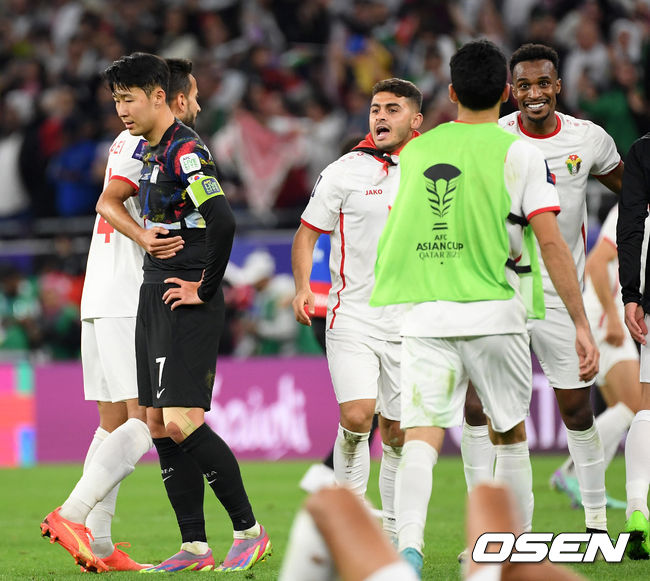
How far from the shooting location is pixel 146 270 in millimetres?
6129

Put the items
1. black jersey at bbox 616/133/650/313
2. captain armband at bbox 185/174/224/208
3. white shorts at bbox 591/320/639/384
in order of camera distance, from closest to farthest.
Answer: captain armband at bbox 185/174/224/208
black jersey at bbox 616/133/650/313
white shorts at bbox 591/320/639/384

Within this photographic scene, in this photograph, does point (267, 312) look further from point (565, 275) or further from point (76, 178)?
point (565, 275)

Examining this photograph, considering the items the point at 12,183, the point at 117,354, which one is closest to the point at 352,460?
the point at 117,354

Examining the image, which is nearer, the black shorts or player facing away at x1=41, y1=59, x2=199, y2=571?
the black shorts

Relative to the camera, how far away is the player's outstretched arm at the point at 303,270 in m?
6.20

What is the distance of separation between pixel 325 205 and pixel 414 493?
243 centimetres

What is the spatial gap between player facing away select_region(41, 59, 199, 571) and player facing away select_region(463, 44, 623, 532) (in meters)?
1.78

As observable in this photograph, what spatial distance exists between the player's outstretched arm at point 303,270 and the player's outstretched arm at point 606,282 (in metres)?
2.80

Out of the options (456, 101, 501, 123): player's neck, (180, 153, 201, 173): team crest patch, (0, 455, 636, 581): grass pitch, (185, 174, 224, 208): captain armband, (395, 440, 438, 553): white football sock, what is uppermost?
(456, 101, 501, 123): player's neck

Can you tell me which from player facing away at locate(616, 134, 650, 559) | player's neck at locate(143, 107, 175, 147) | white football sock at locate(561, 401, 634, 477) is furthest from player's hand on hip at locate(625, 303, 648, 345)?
white football sock at locate(561, 401, 634, 477)

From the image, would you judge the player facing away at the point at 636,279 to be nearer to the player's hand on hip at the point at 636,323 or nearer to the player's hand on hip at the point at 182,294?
the player's hand on hip at the point at 636,323

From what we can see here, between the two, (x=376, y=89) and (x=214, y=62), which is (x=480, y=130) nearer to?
(x=376, y=89)

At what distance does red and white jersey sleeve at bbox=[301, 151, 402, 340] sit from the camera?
6719 millimetres

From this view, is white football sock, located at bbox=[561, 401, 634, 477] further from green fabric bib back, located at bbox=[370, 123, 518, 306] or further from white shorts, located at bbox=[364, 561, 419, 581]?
white shorts, located at bbox=[364, 561, 419, 581]
